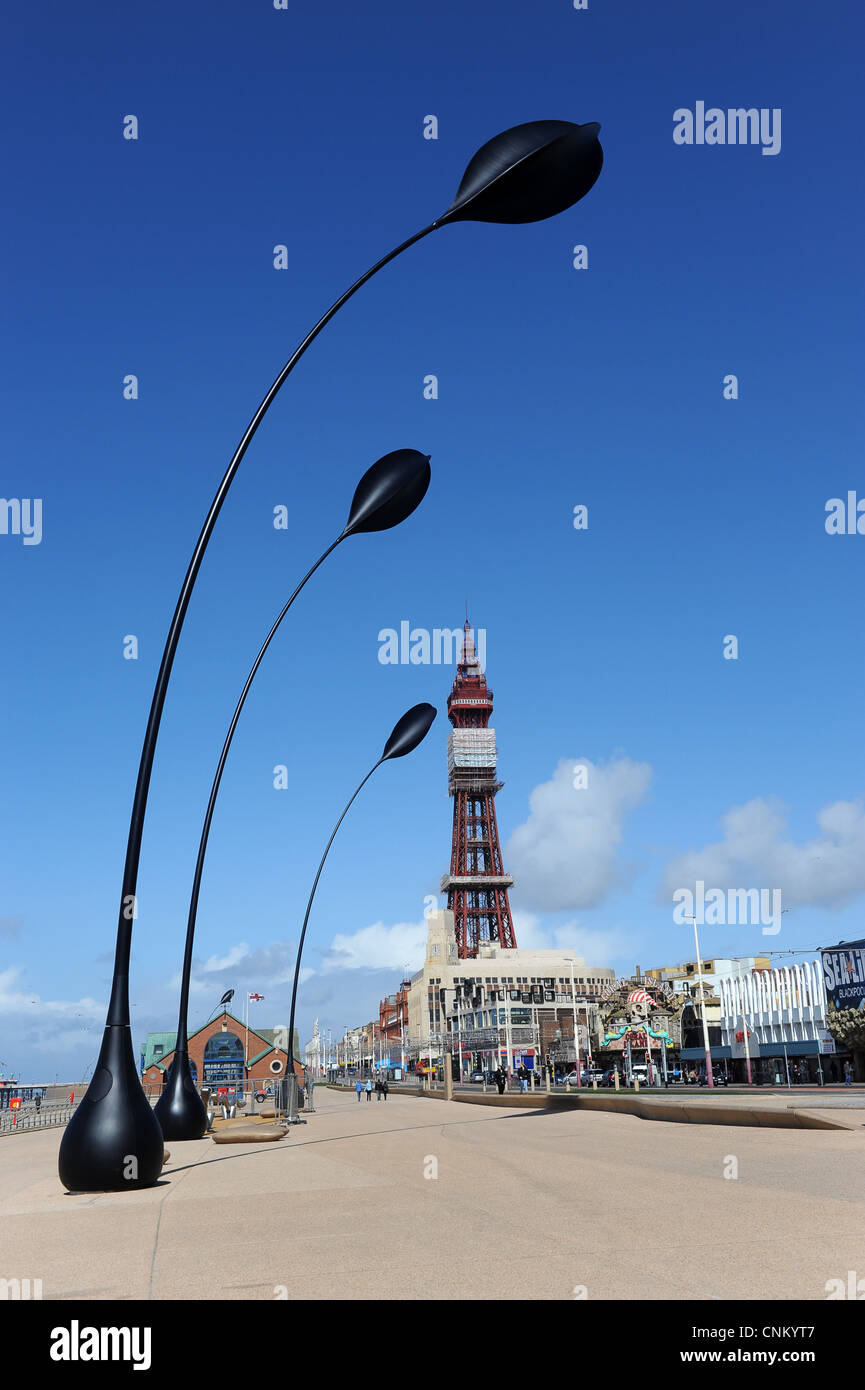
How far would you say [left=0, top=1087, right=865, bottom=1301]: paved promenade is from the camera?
15.8 feet

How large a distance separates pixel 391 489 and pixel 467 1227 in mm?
10879

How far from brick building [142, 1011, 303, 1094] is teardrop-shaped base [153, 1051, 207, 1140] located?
290ft

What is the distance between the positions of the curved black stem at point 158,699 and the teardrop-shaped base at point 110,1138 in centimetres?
67

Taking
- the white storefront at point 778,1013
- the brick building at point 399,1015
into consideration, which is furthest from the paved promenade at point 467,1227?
the brick building at point 399,1015

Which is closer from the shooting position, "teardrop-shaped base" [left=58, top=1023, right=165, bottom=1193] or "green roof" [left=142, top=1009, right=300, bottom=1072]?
"teardrop-shaped base" [left=58, top=1023, right=165, bottom=1193]

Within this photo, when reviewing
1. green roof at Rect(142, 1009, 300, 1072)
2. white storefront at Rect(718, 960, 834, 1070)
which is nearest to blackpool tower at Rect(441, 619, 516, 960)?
green roof at Rect(142, 1009, 300, 1072)

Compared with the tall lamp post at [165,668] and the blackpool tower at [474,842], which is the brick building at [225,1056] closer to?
the blackpool tower at [474,842]

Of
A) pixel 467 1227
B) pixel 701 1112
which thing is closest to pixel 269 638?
pixel 701 1112

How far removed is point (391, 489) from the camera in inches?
605

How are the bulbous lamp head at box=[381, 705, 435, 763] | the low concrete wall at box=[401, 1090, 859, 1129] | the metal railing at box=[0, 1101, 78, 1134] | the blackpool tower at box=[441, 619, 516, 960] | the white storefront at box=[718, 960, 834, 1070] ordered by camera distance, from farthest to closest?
the blackpool tower at box=[441, 619, 516, 960] → the white storefront at box=[718, 960, 834, 1070] → the metal railing at box=[0, 1101, 78, 1134] → the bulbous lamp head at box=[381, 705, 435, 763] → the low concrete wall at box=[401, 1090, 859, 1129]

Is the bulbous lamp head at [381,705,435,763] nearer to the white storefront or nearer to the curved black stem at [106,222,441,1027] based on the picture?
the curved black stem at [106,222,441,1027]

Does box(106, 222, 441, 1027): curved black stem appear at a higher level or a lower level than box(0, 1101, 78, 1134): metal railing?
higher
